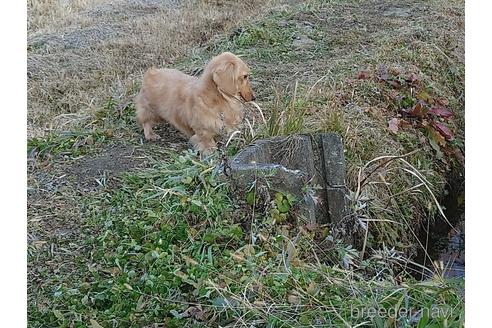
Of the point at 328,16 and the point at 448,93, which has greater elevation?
the point at 328,16

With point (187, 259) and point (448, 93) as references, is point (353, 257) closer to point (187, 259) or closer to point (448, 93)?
point (187, 259)

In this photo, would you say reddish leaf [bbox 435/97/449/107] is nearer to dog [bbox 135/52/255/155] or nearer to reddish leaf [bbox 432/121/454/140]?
reddish leaf [bbox 432/121/454/140]

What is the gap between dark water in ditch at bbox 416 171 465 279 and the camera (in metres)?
4.52

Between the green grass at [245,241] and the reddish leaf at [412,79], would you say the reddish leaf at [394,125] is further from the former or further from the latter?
the reddish leaf at [412,79]

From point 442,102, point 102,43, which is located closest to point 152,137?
point 442,102

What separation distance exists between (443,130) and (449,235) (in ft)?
3.21

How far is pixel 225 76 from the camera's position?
416 cm

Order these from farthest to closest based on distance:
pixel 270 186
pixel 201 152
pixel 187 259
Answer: pixel 201 152 → pixel 270 186 → pixel 187 259

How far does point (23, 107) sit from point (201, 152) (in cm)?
317

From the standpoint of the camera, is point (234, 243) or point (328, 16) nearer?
point (234, 243)

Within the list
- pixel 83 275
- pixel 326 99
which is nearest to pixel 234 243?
pixel 83 275

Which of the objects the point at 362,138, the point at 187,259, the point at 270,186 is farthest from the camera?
the point at 362,138

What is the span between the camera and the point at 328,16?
7762mm
